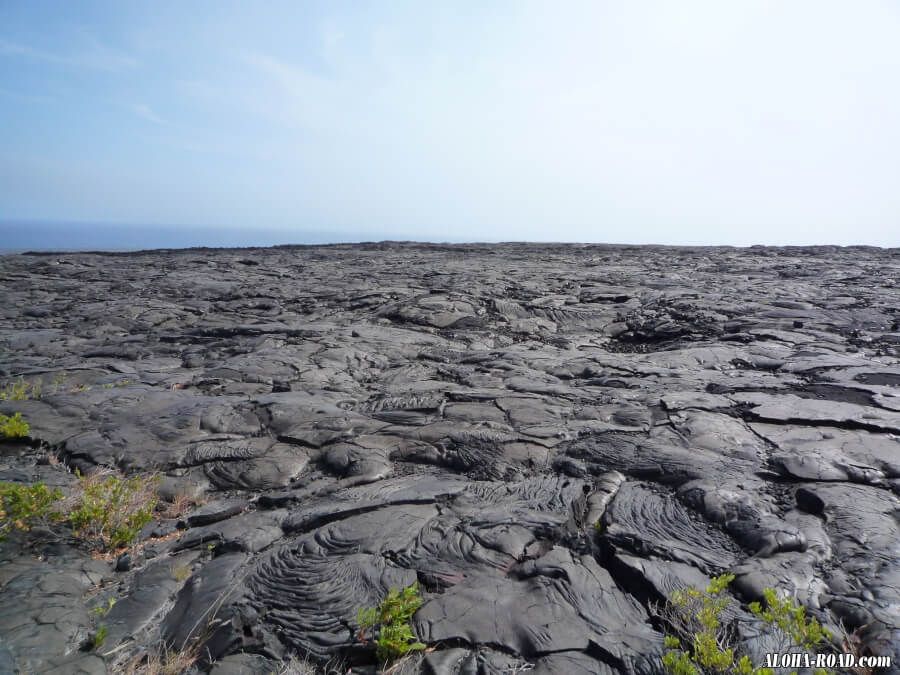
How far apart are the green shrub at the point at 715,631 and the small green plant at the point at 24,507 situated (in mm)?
4036

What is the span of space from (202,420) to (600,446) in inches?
162

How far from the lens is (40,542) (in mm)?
3314

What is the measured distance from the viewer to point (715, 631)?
2.43m

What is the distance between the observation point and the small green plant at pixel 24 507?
11.0 ft

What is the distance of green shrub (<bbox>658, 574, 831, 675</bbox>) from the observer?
2.23 meters

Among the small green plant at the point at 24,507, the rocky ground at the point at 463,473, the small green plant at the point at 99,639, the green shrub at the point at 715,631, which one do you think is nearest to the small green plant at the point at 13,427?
the rocky ground at the point at 463,473

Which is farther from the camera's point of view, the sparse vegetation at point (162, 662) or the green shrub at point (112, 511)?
the green shrub at point (112, 511)

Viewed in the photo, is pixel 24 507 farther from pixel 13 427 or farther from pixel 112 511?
pixel 13 427

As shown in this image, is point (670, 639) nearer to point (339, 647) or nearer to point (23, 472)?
point (339, 647)

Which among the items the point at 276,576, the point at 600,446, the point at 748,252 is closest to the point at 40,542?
the point at 276,576

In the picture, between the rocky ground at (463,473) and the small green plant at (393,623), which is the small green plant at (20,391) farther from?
the small green plant at (393,623)

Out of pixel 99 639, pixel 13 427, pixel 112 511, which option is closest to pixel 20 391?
pixel 13 427

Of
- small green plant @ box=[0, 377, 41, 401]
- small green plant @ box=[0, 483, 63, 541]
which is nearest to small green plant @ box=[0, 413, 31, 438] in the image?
small green plant @ box=[0, 377, 41, 401]

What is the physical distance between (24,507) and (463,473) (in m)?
3.18
